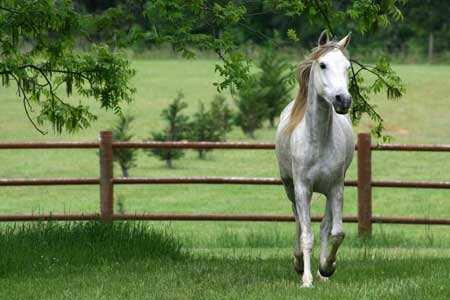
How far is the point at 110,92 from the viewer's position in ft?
38.3

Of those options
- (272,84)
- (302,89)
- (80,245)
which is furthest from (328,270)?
(272,84)

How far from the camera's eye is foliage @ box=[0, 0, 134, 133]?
10.6m

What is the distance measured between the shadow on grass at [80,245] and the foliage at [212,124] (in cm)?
1531

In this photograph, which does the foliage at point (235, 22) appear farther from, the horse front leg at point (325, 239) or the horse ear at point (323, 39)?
the horse front leg at point (325, 239)

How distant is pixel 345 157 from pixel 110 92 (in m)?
2.94

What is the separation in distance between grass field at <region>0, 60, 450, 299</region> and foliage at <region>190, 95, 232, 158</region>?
82cm

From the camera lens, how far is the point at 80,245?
11.7 metres

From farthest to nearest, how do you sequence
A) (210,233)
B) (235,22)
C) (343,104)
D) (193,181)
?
(210,233) < (193,181) < (235,22) < (343,104)

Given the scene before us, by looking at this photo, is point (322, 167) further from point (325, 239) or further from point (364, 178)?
point (364, 178)

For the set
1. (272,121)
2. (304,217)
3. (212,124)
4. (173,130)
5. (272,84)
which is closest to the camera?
(304,217)

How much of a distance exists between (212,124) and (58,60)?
17911mm

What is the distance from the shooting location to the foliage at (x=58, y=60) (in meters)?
10.6

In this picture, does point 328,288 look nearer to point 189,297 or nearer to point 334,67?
point 189,297

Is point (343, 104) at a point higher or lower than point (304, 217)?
A: higher
